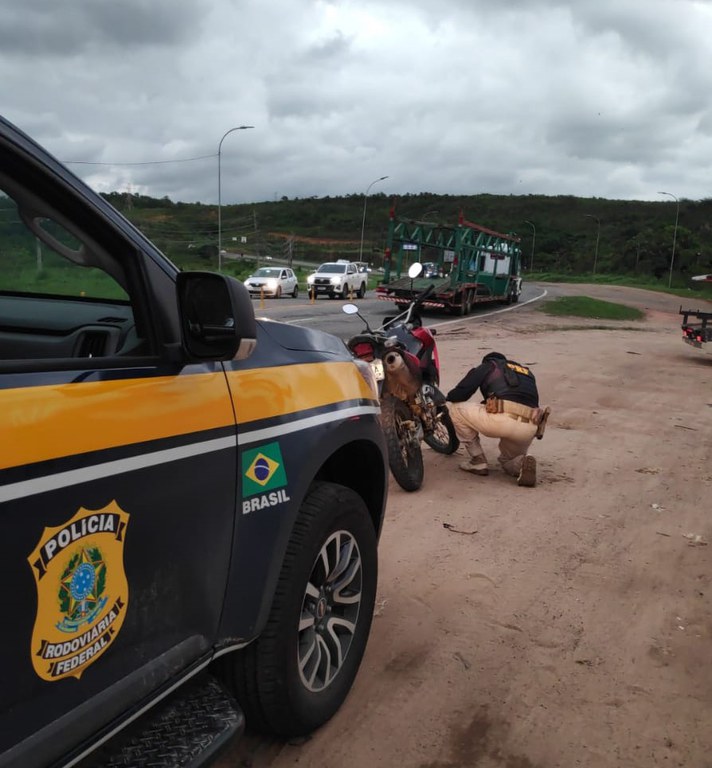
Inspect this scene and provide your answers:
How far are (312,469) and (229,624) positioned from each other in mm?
565

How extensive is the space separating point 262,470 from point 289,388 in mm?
313

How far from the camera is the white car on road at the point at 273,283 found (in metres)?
33.8

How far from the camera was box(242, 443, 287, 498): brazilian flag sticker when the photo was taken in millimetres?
2166

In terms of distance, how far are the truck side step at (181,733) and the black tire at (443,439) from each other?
4.40m

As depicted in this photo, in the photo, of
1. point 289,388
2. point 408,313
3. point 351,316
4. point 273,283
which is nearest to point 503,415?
point 408,313

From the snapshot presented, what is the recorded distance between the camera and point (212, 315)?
1.93m

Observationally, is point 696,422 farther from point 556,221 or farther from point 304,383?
point 556,221

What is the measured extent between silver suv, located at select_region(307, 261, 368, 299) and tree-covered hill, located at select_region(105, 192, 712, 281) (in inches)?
998

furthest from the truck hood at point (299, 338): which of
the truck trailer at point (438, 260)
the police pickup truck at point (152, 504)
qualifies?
the truck trailer at point (438, 260)

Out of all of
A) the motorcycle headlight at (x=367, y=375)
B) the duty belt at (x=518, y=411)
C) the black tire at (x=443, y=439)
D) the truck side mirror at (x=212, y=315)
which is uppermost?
the truck side mirror at (x=212, y=315)

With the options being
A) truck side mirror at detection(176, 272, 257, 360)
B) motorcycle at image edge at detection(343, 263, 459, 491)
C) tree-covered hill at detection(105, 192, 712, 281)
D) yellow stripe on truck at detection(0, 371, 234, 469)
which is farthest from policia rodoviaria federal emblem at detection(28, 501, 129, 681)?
tree-covered hill at detection(105, 192, 712, 281)

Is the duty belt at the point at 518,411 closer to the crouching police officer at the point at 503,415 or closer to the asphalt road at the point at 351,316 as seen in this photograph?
the crouching police officer at the point at 503,415

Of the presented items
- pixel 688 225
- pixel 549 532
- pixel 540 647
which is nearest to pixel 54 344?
pixel 540 647

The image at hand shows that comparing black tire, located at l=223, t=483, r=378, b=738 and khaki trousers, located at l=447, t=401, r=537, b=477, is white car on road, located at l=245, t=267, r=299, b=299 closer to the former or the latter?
khaki trousers, located at l=447, t=401, r=537, b=477
